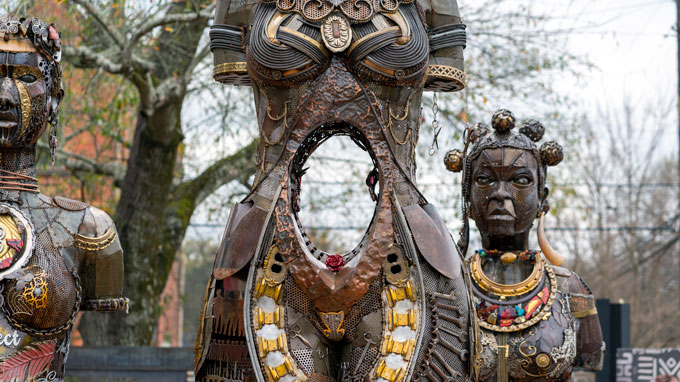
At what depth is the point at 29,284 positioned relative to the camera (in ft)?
12.5

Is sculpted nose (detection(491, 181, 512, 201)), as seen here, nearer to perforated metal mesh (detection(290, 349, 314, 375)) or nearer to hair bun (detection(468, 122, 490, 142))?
hair bun (detection(468, 122, 490, 142))

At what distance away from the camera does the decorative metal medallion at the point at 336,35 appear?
3238 mm

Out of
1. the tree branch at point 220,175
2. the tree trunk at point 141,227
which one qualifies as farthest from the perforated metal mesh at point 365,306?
the tree branch at point 220,175

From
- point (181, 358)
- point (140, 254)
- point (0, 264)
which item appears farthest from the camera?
point (140, 254)

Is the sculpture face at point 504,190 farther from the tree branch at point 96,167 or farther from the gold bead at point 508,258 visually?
the tree branch at point 96,167

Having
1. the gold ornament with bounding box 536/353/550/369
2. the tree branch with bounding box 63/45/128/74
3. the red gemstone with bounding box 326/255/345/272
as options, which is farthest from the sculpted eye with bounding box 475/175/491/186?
the tree branch with bounding box 63/45/128/74

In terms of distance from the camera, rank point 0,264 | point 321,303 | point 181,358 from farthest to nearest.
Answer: point 181,358, point 0,264, point 321,303

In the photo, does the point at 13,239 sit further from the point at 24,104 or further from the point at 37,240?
the point at 24,104

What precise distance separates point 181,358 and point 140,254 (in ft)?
7.35

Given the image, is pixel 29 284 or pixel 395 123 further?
pixel 29 284

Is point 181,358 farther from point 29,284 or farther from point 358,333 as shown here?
point 358,333

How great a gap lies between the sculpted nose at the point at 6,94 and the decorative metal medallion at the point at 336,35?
1460mm

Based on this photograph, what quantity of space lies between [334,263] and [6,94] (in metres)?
1.63

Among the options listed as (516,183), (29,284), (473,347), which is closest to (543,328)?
(516,183)
